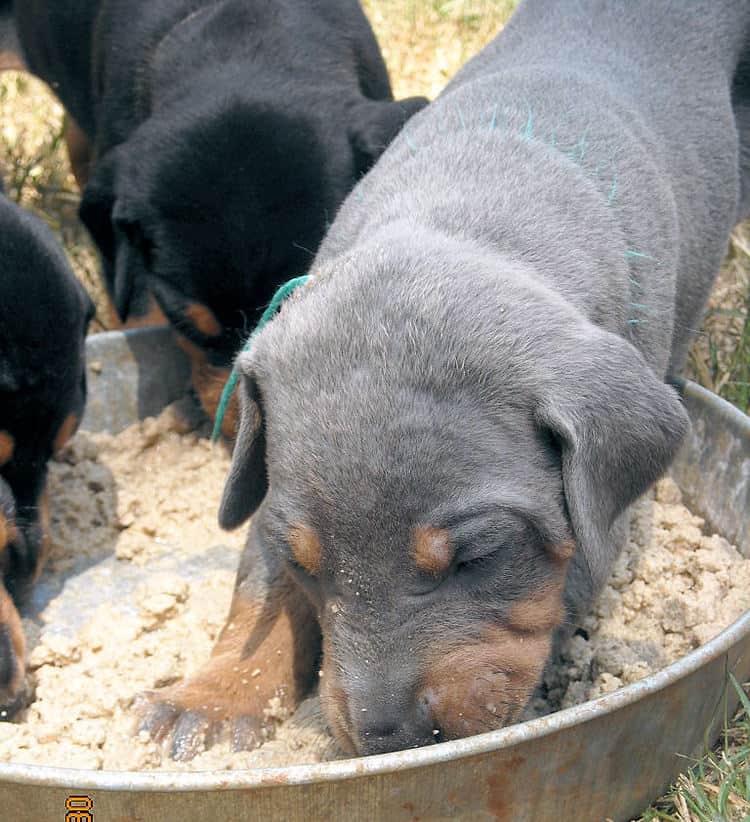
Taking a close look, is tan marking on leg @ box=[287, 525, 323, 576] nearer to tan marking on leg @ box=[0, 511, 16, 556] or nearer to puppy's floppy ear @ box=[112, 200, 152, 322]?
tan marking on leg @ box=[0, 511, 16, 556]

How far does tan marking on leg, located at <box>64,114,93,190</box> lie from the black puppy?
2.99 meters

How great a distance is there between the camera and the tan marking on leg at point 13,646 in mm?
3273

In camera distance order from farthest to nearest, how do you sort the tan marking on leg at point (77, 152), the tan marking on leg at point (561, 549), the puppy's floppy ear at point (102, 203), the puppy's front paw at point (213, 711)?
the tan marking on leg at point (77, 152), the puppy's floppy ear at point (102, 203), the puppy's front paw at point (213, 711), the tan marking on leg at point (561, 549)

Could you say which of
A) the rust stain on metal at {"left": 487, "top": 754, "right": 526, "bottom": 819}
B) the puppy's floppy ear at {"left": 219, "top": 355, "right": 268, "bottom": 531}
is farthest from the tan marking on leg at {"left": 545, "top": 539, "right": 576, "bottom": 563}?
the puppy's floppy ear at {"left": 219, "top": 355, "right": 268, "bottom": 531}

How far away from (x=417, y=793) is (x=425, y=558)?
47 cm

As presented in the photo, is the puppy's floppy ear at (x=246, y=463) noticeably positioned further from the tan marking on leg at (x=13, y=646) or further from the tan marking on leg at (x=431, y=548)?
the tan marking on leg at (x=13, y=646)

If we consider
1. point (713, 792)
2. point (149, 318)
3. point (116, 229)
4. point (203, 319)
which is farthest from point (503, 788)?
point (149, 318)

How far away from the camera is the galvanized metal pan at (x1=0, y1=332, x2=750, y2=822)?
90.2 inches

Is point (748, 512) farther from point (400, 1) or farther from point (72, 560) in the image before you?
point (400, 1)

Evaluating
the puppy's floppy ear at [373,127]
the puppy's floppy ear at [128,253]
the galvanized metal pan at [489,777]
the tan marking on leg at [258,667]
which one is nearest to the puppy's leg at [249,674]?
the tan marking on leg at [258,667]

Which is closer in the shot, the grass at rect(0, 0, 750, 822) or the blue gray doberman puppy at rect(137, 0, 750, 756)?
the blue gray doberman puppy at rect(137, 0, 750, 756)

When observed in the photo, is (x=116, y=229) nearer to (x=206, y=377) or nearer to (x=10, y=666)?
(x=206, y=377)

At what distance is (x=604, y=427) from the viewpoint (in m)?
2.48

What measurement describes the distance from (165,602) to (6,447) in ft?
2.26
